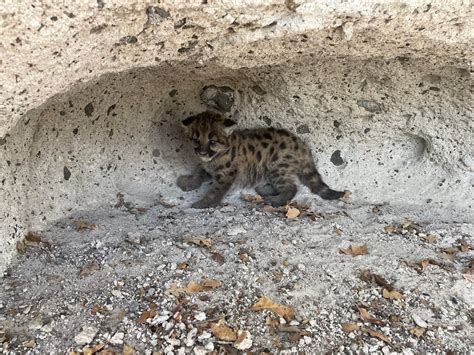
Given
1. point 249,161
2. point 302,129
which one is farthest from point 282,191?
point 302,129

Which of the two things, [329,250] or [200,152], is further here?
[200,152]

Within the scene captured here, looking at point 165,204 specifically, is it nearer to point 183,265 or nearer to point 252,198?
point 252,198

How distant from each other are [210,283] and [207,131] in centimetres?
209

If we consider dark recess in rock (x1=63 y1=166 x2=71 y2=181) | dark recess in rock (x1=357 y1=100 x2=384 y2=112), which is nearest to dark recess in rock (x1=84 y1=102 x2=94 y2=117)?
dark recess in rock (x1=63 y1=166 x2=71 y2=181)

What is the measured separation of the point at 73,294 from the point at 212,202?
6.33 feet

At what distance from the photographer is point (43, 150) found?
4098 millimetres

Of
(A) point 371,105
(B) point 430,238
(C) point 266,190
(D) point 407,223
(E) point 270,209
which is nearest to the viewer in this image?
(B) point 430,238

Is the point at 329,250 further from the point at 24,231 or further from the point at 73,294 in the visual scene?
the point at 24,231

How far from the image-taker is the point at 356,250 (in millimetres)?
3787

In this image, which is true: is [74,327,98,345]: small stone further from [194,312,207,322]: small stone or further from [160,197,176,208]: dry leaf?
[160,197,176,208]: dry leaf

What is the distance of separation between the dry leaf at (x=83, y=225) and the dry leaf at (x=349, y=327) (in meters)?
2.03

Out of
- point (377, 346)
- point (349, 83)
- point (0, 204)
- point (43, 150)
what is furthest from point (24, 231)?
point (349, 83)

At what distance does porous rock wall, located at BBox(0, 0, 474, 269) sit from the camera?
278 centimetres

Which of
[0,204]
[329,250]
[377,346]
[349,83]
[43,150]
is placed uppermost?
[349,83]
